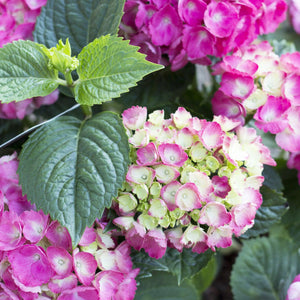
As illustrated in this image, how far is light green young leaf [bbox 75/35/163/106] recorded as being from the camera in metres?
0.64

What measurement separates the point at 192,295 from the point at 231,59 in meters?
0.51

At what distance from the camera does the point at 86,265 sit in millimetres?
629

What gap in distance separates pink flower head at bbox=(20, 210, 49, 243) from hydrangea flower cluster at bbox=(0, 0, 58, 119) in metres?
0.24

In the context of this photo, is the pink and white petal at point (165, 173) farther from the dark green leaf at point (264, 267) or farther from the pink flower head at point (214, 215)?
the dark green leaf at point (264, 267)

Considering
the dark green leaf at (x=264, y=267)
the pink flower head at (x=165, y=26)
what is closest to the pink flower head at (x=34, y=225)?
the pink flower head at (x=165, y=26)

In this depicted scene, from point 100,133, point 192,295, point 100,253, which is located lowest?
point 192,295

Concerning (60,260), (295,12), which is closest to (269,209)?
(60,260)

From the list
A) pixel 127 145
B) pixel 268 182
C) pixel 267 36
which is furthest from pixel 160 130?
pixel 267 36

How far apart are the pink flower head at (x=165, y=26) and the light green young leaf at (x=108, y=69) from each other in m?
0.09

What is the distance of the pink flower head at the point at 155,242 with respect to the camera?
0.64m

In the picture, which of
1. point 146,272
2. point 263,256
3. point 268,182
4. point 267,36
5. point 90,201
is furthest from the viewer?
point 267,36

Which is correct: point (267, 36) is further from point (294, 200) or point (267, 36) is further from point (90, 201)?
point (90, 201)

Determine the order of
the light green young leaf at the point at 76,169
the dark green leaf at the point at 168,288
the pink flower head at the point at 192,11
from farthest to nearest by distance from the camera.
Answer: the dark green leaf at the point at 168,288 < the pink flower head at the point at 192,11 < the light green young leaf at the point at 76,169

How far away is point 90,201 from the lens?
0.61 meters
